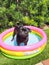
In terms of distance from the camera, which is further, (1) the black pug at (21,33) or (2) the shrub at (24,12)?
(2) the shrub at (24,12)

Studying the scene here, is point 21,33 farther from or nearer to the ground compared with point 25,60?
farther from the ground

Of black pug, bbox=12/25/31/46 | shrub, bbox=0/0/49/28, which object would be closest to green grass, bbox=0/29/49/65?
black pug, bbox=12/25/31/46

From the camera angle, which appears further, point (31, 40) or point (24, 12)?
point (24, 12)

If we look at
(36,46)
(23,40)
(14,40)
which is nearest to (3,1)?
(14,40)

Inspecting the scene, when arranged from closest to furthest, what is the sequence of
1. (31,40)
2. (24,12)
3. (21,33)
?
(21,33) < (31,40) < (24,12)

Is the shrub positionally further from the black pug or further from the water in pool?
the black pug

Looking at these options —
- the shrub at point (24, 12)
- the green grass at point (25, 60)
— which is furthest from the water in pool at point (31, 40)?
the green grass at point (25, 60)

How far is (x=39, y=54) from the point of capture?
686cm

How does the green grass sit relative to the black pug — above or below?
below

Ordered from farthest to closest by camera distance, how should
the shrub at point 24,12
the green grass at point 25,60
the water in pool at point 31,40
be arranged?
the shrub at point 24,12 → the water in pool at point 31,40 → the green grass at point 25,60

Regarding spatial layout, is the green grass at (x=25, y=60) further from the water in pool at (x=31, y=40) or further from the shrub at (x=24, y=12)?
the shrub at (x=24, y=12)

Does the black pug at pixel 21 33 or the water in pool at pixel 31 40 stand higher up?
the black pug at pixel 21 33

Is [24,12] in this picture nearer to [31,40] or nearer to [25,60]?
[31,40]

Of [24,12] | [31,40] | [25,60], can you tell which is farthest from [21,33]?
[24,12]
